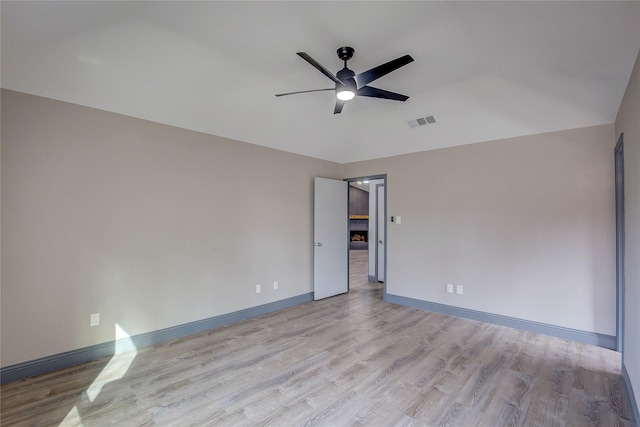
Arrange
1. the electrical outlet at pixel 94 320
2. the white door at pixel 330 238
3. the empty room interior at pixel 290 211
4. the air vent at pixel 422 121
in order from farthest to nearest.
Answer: the white door at pixel 330 238 → the air vent at pixel 422 121 → the electrical outlet at pixel 94 320 → the empty room interior at pixel 290 211

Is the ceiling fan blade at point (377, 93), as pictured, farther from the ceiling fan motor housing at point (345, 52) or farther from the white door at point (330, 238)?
the white door at point (330, 238)

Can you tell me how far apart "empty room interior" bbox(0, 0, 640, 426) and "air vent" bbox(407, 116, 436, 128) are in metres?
0.04

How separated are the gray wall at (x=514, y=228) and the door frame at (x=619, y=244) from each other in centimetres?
8

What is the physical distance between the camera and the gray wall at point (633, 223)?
1.97 meters

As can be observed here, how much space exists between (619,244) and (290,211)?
399cm

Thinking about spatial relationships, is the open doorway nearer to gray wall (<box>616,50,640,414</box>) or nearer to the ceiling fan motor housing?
the ceiling fan motor housing

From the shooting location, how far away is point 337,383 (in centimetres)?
243

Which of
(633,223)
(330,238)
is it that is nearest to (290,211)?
(330,238)

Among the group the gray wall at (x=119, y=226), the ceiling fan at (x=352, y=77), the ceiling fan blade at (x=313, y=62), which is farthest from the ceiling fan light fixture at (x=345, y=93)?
the gray wall at (x=119, y=226)

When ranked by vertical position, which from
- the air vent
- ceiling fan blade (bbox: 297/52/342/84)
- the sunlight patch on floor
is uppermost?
the air vent

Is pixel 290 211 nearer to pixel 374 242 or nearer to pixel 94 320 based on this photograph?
pixel 374 242

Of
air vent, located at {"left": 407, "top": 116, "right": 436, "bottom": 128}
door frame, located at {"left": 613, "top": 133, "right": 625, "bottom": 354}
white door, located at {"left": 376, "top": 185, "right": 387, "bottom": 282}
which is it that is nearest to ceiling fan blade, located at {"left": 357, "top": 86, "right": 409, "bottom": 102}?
air vent, located at {"left": 407, "top": 116, "right": 436, "bottom": 128}

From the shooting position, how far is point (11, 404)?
2133 mm

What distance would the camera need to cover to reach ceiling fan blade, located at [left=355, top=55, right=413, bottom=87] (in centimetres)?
210
